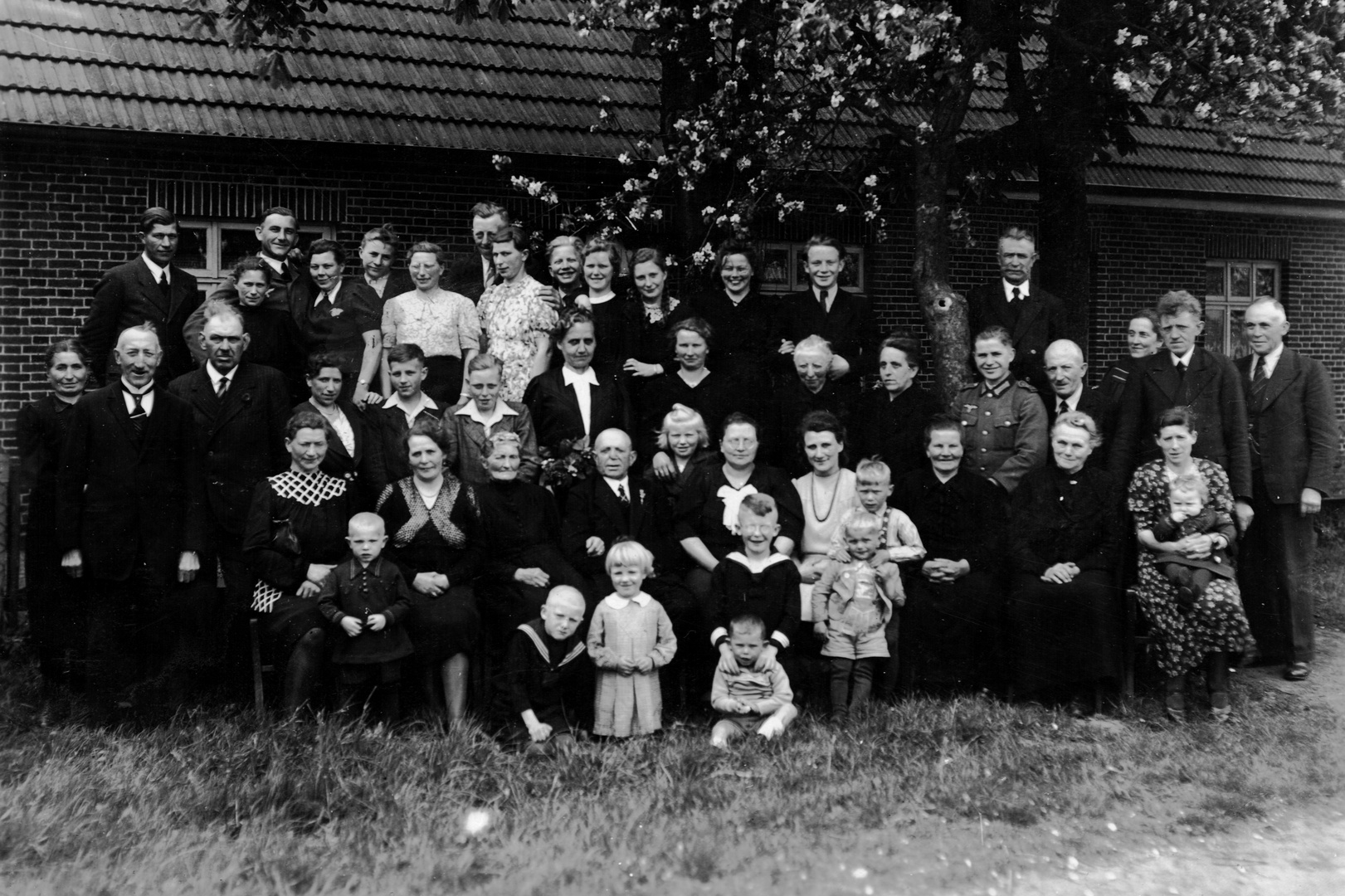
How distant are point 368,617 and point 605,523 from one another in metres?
1.27

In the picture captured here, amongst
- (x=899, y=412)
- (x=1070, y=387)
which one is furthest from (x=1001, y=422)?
(x=899, y=412)

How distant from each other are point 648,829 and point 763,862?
0.49 metres

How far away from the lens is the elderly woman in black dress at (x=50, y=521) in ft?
20.4

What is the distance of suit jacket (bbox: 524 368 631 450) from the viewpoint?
6.90 m

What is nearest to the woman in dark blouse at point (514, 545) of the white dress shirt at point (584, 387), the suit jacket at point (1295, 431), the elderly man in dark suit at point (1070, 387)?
the white dress shirt at point (584, 387)

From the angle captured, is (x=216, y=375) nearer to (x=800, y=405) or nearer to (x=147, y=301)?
(x=147, y=301)

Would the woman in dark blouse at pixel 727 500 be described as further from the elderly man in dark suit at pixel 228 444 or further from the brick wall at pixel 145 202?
the brick wall at pixel 145 202

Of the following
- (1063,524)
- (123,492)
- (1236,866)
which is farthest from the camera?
(1063,524)

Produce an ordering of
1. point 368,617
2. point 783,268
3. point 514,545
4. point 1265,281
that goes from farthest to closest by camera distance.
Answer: point 1265,281 < point 783,268 < point 514,545 < point 368,617

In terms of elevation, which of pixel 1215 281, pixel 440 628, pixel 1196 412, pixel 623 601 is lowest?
pixel 440 628

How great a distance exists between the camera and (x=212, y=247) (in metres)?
9.86

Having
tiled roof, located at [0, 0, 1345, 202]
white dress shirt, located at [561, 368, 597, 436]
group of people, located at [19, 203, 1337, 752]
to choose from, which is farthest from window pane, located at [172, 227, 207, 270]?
white dress shirt, located at [561, 368, 597, 436]

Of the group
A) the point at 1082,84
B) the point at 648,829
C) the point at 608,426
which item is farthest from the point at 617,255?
the point at 648,829

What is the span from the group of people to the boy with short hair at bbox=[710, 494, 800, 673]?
15 millimetres
